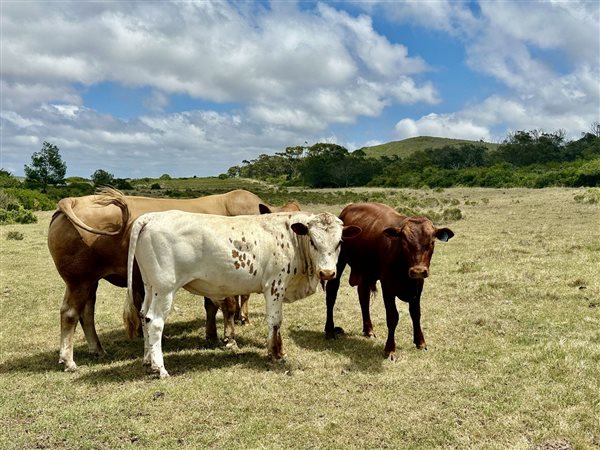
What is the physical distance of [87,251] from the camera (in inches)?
268

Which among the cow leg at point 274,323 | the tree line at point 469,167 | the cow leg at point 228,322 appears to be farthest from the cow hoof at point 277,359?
the tree line at point 469,167

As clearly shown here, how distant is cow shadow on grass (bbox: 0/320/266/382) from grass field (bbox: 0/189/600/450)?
1.3 inches

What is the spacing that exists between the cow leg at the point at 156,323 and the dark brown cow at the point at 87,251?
114cm

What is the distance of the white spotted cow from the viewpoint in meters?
6.22

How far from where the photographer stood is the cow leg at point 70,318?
6.73 meters

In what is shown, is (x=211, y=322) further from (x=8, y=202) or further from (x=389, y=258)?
(x=8, y=202)

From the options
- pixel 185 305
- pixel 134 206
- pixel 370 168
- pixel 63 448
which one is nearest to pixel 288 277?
pixel 134 206

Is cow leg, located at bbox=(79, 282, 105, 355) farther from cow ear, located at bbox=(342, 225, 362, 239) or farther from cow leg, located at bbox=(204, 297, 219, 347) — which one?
cow ear, located at bbox=(342, 225, 362, 239)

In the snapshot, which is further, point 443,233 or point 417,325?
point 417,325

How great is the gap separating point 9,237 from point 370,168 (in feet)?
235

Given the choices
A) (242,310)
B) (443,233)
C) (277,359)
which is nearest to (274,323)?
(277,359)

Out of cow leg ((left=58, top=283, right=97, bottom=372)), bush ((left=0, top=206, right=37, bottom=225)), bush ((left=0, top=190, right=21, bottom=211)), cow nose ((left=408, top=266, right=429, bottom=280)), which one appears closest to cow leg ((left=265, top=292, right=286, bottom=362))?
cow nose ((left=408, top=266, right=429, bottom=280))

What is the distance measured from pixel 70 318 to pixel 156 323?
1444 mm

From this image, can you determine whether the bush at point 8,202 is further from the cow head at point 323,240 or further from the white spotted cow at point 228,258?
the cow head at point 323,240
